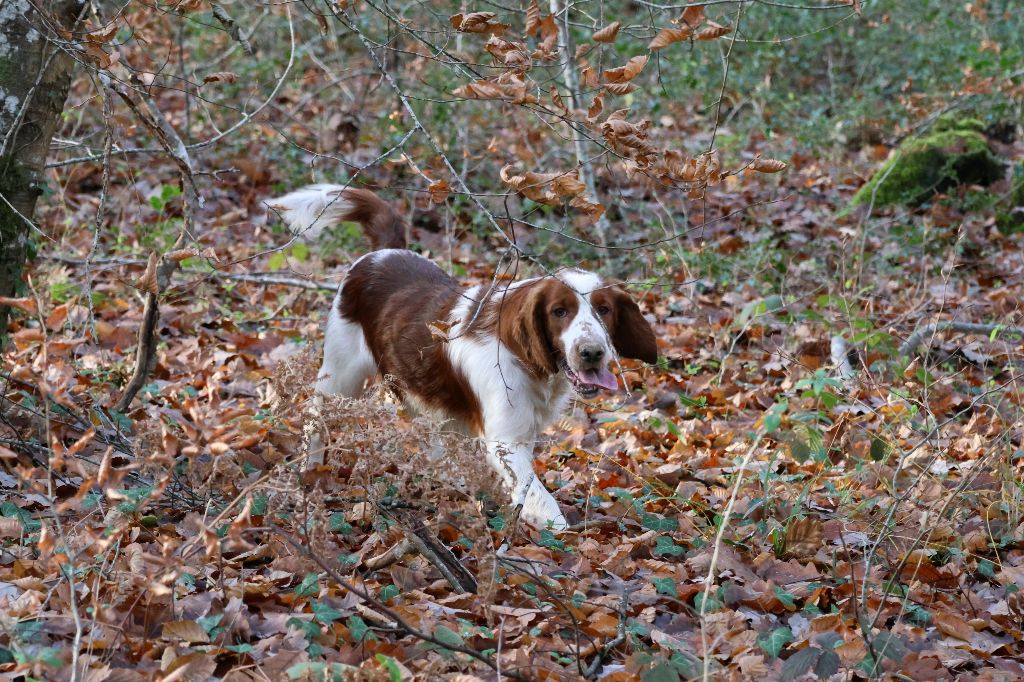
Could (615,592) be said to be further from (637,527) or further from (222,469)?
(222,469)

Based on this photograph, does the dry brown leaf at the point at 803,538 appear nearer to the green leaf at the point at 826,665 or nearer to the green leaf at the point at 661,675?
the green leaf at the point at 826,665

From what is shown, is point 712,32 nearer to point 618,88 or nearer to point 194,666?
point 618,88

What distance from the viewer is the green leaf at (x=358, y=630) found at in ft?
10.1

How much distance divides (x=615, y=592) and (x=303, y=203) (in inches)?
117

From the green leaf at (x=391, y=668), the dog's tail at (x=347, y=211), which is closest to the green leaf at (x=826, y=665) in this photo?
the green leaf at (x=391, y=668)

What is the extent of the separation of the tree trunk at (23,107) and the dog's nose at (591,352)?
229 cm

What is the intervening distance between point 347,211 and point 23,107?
6.49 feet

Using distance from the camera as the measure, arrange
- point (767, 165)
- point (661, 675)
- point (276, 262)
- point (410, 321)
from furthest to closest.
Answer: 1. point (276, 262)
2. point (410, 321)
3. point (767, 165)
4. point (661, 675)

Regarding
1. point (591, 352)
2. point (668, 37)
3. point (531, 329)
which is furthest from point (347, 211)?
point (668, 37)

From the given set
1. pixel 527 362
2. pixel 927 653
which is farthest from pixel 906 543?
pixel 527 362

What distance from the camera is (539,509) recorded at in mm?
4598

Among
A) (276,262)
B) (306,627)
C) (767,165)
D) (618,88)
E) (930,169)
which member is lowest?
(930,169)

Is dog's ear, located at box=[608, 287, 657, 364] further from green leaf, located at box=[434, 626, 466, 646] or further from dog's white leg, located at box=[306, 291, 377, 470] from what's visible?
green leaf, located at box=[434, 626, 466, 646]

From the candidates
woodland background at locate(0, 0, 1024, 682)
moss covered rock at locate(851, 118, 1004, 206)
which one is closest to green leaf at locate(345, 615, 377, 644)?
woodland background at locate(0, 0, 1024, 682)
